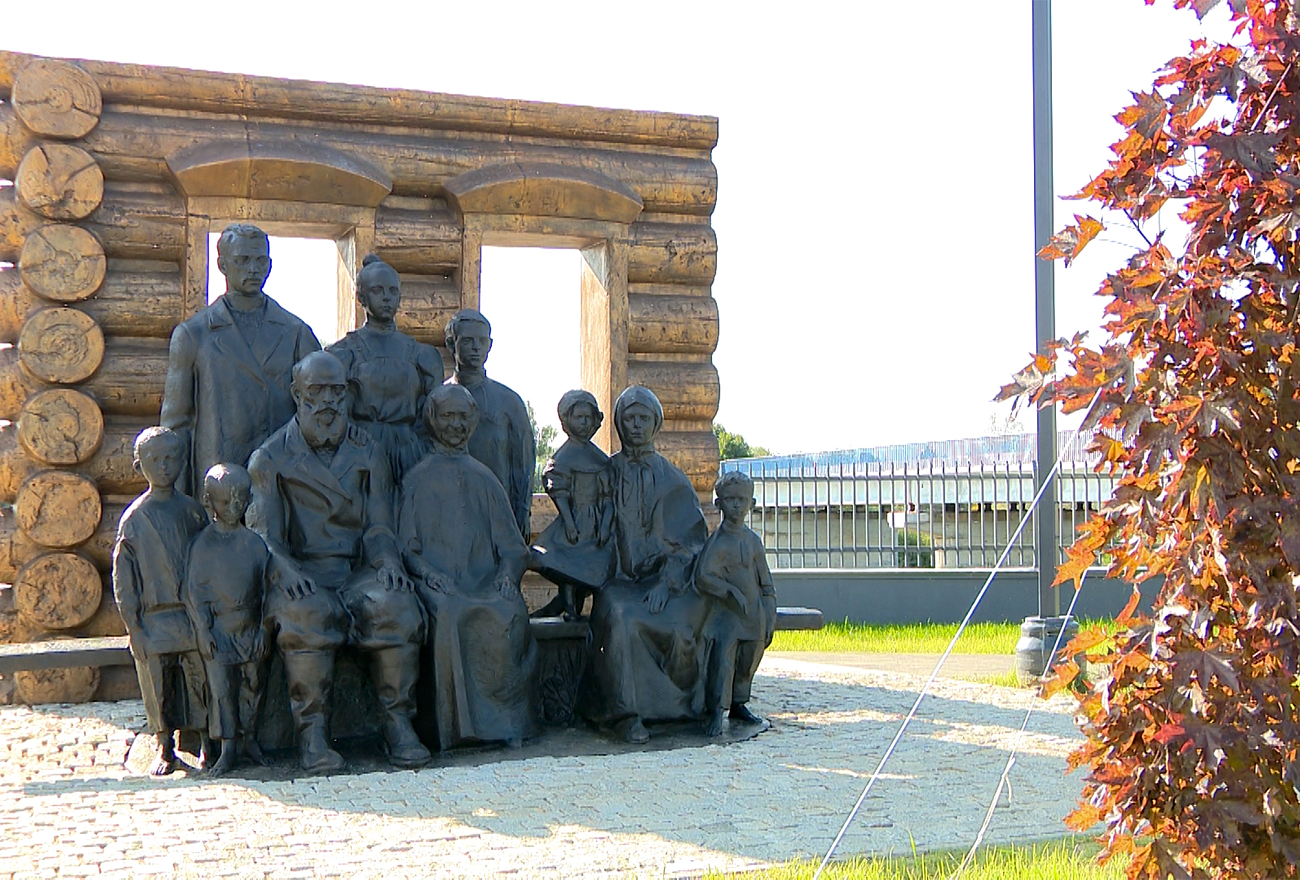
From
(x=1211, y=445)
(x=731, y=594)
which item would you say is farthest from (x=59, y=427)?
(x=1211, y=445)

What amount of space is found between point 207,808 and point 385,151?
529 centimetres

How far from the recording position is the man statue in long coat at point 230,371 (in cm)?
744

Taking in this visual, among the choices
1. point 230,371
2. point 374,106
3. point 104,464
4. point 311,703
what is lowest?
point 311,703

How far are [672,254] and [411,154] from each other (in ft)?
6.69

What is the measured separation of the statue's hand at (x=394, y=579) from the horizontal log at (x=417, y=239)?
3.30 m

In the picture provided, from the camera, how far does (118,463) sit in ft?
28.9

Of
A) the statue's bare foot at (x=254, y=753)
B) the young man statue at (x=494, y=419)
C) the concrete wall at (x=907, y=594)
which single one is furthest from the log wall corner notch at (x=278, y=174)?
the concrete wall at (x=907, y=594)

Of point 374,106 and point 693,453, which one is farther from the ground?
point 374,106

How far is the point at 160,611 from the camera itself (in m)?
6.52

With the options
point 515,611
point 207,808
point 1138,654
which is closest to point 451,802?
point 207,808

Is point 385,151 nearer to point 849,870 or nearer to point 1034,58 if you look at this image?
point 1034,58

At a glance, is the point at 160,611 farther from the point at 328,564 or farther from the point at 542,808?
the point at 542,808

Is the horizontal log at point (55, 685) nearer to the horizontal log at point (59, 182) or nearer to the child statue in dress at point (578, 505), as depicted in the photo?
the horizontal log at point (59, 182)

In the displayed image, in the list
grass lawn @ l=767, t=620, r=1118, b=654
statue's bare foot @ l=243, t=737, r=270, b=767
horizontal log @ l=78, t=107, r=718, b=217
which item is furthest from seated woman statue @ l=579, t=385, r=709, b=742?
grass lawn @ l=767, t=620, r=1118, b=654
